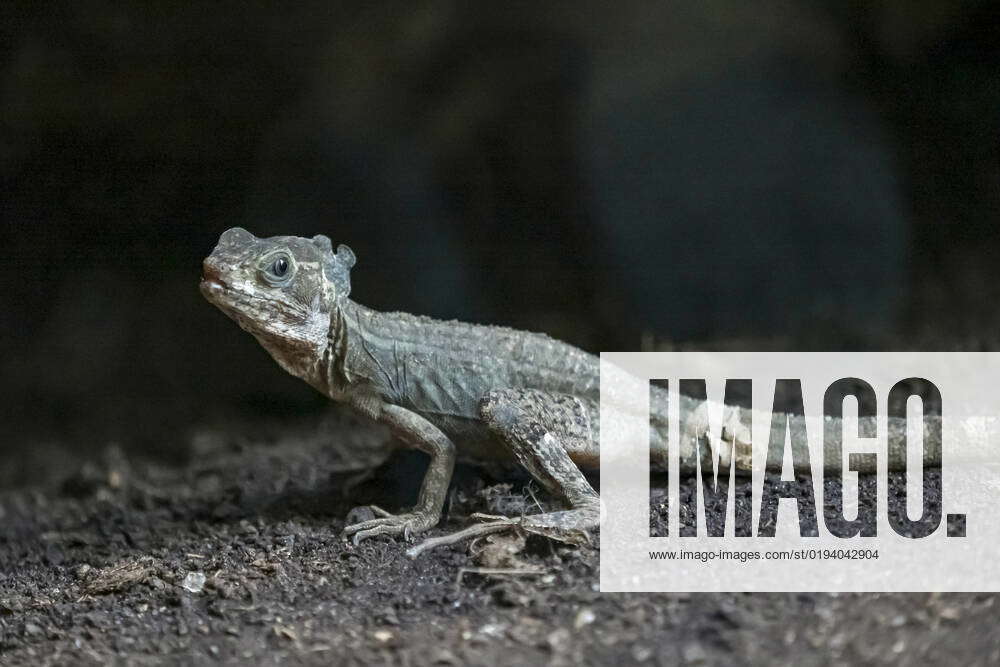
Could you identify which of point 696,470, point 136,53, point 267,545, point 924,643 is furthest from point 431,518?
point 136,53

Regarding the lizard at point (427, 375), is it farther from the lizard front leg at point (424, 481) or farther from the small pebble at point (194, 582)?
the small pebble at point (194, 582)

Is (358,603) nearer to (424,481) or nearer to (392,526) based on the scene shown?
(392,526)

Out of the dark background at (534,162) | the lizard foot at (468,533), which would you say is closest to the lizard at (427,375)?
the lizard foot at (468,533)

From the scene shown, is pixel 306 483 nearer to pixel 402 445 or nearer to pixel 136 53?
pixel 402 445

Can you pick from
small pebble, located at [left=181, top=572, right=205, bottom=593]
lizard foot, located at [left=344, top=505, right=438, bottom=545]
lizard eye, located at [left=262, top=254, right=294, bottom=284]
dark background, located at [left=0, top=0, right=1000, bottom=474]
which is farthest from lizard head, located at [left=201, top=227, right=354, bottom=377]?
dark background, located at [left=0, top=0, right=1000, bottom=474]

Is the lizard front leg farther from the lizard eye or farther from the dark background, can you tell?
the dark background
